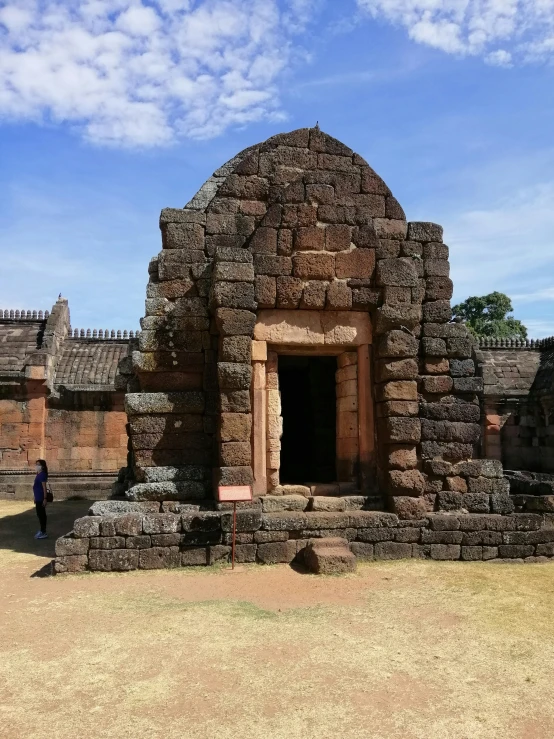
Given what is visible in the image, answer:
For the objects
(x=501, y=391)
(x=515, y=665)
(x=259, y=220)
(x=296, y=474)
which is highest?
(x=259, y=220)

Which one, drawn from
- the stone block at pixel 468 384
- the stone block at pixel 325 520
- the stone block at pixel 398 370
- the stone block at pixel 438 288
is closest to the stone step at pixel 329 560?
the stone block at pixel 325 520

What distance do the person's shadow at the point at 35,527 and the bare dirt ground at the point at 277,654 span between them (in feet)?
6.89

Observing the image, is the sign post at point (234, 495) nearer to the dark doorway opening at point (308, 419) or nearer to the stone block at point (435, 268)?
the stone block at point (435, 268)

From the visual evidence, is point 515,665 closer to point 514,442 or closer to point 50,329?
point 514,442

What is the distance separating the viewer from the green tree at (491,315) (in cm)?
3881

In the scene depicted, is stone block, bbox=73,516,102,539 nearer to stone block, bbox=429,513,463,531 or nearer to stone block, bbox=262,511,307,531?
stone block, bbox=262,511,307,531

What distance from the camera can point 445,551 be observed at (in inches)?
323

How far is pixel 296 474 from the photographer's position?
46.5 feet

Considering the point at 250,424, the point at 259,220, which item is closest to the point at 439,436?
the point at 250,424

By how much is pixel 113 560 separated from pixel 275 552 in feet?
6.55

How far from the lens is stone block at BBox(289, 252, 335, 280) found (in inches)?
338

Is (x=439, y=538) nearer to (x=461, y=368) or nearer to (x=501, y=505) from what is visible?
(x=501, y=505)

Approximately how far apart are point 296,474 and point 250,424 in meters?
6.24

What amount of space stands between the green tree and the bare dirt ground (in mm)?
33388
